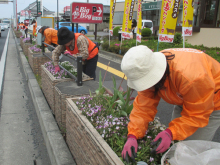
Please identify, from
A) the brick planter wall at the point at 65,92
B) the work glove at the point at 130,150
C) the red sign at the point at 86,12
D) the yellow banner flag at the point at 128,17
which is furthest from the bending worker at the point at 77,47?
the red sign at the point at 86,12

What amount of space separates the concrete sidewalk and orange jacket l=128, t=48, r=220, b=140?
1393mm

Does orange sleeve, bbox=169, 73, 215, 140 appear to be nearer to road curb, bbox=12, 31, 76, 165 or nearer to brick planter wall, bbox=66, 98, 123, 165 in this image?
brick planter wall, bbox=66, 98, 123, 165

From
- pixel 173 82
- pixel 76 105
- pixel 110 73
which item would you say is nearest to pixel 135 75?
pixel 173 82

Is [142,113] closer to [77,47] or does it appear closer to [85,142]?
[85,142]

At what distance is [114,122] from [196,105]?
0.87m

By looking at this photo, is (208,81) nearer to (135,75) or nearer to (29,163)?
(135,75)

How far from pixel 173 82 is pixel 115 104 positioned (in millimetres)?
1107

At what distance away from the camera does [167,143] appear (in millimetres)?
1642

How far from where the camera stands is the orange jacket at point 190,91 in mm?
1529

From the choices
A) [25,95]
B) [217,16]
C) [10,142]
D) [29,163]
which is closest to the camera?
[29,163]

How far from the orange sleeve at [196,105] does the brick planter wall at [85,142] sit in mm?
533

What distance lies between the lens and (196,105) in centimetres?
157

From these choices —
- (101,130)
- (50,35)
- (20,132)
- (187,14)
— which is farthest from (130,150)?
(187,14)

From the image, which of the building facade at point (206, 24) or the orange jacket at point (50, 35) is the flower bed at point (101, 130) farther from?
the building facade at point (206, 24)
